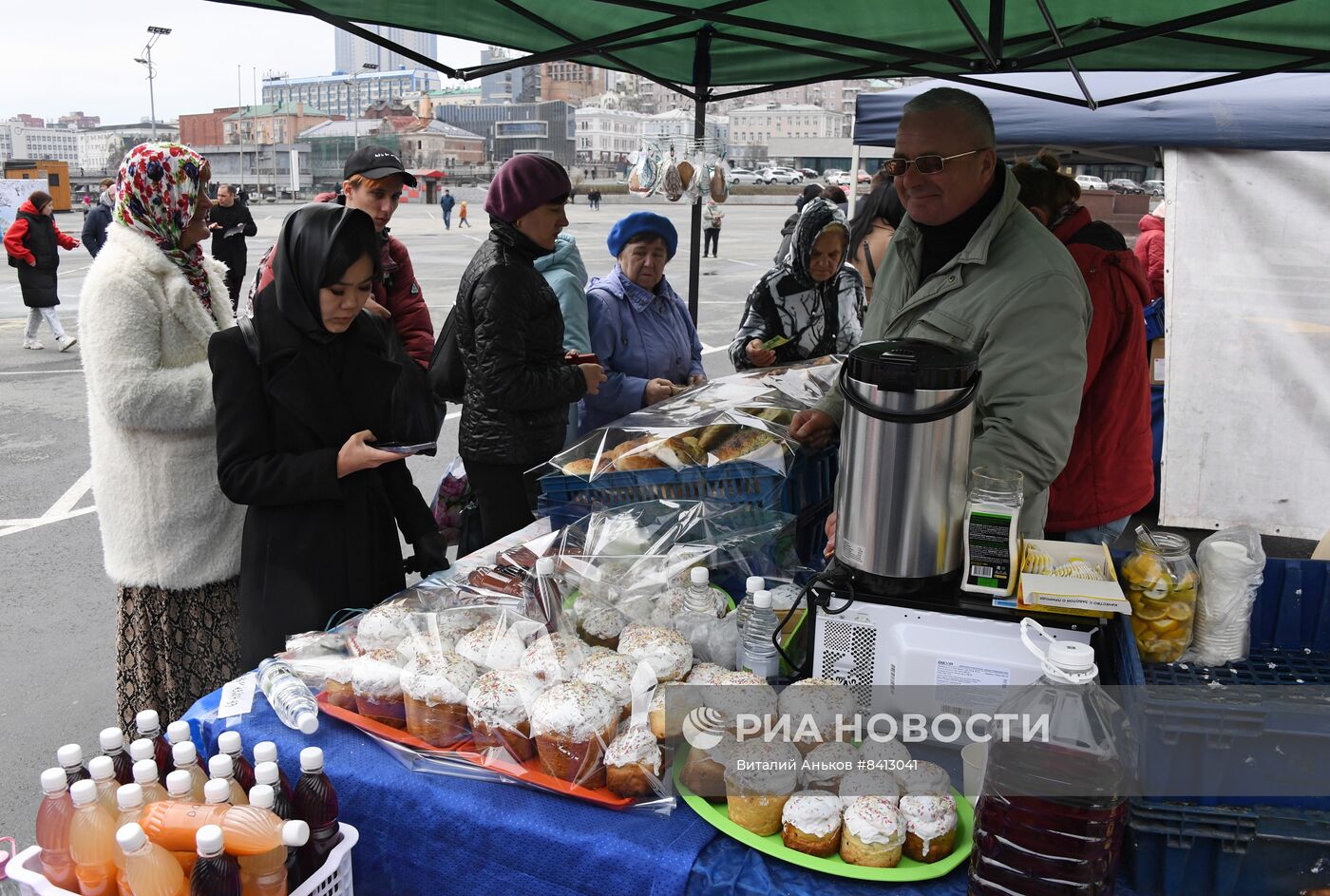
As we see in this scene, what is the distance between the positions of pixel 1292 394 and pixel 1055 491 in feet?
11.8

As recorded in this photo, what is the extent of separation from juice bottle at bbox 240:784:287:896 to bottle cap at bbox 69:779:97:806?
9.3 inches

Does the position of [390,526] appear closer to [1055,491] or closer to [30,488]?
[1055,491]

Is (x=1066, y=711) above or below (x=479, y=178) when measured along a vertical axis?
below

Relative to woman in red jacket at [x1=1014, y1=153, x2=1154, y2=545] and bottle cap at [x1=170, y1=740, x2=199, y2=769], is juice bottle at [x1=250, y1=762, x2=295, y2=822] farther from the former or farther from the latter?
woman in red jacket at [x1=1014, y1=153, x2=1154, y2=545]

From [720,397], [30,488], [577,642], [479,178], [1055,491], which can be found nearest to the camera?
[577,642]

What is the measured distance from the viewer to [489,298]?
3.16 meters

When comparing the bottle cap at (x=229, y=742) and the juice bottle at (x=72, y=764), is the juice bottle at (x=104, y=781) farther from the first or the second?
the bottle cap at (x=229, y=742)

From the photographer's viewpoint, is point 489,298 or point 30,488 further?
point 30,488

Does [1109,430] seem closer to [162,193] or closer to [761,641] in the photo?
[761,641]

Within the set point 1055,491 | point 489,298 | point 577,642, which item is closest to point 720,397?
point 489,298

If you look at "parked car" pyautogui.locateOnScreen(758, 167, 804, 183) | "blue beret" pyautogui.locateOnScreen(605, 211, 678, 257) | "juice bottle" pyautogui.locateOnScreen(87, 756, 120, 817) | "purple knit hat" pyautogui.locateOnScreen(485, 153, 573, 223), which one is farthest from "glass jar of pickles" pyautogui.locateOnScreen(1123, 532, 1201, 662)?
"parked car" pyautogui.locateOnScreen(758, 167, 804, 183)

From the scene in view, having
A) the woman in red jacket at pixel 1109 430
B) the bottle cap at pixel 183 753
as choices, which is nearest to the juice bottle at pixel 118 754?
the bottle cap at pixel 183 753

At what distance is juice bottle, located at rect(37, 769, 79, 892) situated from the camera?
1495 mm

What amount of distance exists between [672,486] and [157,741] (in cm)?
140
